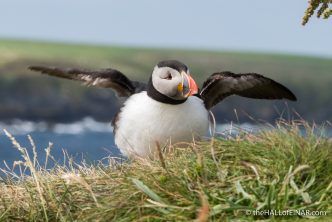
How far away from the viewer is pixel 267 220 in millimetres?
4914

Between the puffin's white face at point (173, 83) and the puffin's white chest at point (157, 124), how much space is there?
0.63ft

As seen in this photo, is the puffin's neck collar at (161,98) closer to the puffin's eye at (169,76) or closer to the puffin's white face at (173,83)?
the puffin's white face at (173,83)

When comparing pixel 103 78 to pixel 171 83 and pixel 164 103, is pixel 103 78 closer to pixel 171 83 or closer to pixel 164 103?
pixel 164 103

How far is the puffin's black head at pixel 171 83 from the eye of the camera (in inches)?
253

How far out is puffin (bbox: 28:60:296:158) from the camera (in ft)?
21.6

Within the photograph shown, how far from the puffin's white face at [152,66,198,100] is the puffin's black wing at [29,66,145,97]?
2.09ft

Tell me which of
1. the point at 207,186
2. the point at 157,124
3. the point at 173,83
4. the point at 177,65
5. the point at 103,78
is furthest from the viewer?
the point at 103,78

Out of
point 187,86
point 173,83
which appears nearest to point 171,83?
point 173,83

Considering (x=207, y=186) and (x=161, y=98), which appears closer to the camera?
(x=207, y=186)

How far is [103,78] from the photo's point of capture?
7465 millimetres

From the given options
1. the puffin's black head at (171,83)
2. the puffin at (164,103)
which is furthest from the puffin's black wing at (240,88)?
the puffin's black head at (171,83)

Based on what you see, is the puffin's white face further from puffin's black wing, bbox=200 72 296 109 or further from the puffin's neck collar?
puffin's black wing, bbox=200 72 296 109

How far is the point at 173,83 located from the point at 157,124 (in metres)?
0.48

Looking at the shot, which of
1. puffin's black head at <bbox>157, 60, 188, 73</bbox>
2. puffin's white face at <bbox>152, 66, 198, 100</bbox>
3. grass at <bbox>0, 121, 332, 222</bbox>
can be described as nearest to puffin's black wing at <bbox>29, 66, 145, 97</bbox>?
puffin's white face at <bbox>152, 66, 198, 100</bbox>
